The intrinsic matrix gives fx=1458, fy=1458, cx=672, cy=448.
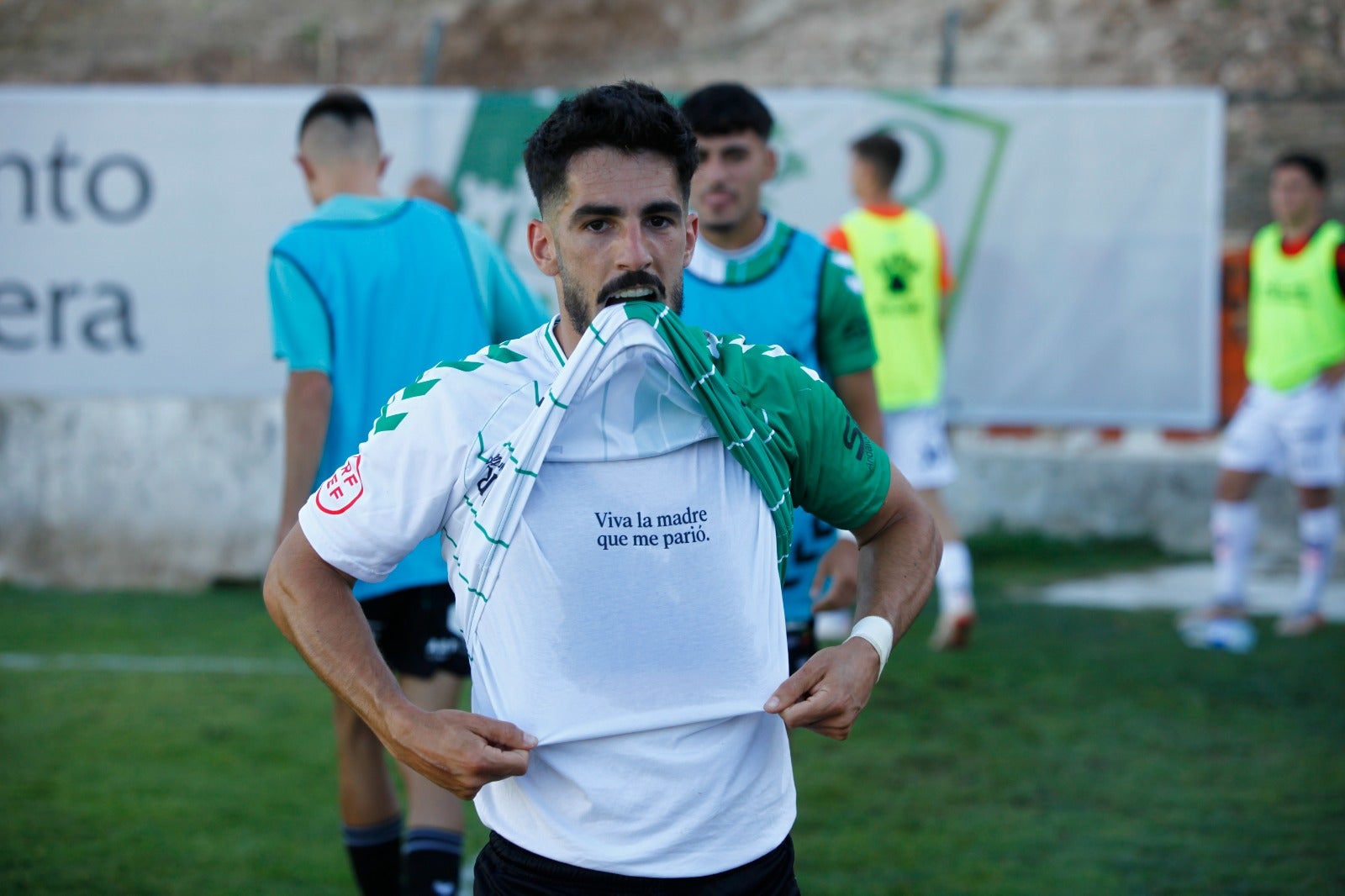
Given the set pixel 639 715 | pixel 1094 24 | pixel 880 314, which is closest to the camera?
pixel 639 715

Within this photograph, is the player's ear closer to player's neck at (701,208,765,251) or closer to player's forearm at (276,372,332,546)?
player's forearm at (276,372,332,546)

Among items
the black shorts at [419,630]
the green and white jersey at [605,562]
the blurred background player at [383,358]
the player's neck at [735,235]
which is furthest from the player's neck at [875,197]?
the green and white jersey at [605,562]

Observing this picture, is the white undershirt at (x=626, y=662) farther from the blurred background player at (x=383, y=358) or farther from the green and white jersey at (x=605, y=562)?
the blurred background player at (x=383, y=358)

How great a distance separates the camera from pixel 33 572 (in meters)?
8.75

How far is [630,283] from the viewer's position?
207 cm

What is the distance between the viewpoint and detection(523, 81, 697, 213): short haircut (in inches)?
82.1

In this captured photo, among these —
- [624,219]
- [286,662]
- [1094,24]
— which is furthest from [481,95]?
[1094,24]

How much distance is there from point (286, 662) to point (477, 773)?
18.0 ft

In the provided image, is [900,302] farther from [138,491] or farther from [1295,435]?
[138,491]

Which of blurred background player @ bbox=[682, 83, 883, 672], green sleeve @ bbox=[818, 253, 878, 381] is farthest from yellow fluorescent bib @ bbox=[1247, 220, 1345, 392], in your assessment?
green sleeve @ bbox=[818, 253, 878, 381]

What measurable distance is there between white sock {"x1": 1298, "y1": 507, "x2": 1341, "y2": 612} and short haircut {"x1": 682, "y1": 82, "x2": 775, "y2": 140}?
4824mm

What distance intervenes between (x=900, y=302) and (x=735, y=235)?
3.96m

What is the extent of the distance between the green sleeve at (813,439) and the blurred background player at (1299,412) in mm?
5677

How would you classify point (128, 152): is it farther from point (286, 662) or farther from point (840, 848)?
point (840, 848)
